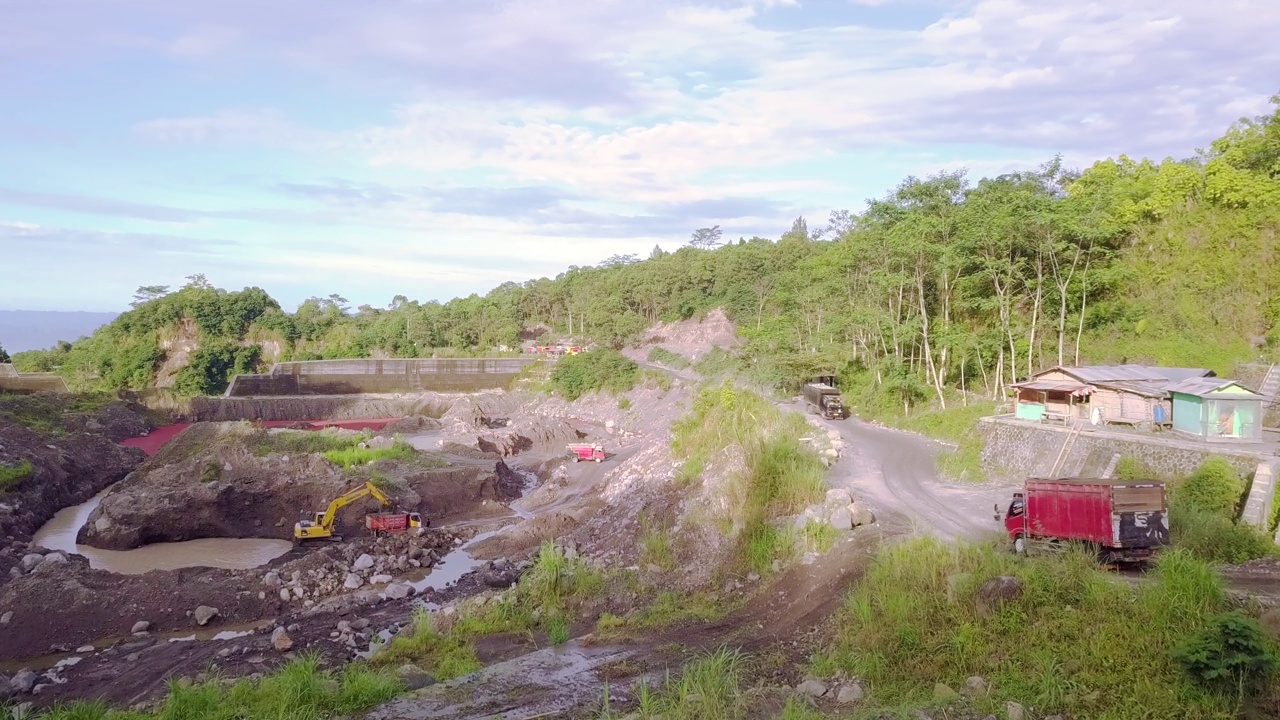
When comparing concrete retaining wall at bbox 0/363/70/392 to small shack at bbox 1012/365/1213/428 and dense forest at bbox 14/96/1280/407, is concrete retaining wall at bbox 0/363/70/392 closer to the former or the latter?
dense forest at bbox 14/96/1280/407

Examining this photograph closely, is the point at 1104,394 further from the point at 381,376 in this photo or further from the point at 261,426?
the point at 381,376

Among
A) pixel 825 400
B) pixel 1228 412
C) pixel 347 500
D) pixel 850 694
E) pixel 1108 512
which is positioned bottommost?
pixel 347 500

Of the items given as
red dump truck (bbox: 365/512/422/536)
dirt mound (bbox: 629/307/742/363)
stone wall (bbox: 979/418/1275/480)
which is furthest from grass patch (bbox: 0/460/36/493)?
dirt mound (bbox: 629/307/742/363)

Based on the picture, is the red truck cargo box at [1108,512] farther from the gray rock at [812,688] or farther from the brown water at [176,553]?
the brown water at [176,553]

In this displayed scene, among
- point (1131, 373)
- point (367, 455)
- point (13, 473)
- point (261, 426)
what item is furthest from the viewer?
point (261, 426)

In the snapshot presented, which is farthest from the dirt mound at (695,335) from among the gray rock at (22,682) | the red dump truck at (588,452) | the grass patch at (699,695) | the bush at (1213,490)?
the gray rock at (22,682)

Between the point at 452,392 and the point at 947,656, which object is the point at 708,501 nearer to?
the point at 947,656

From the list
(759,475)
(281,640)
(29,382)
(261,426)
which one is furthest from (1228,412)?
(29,382)

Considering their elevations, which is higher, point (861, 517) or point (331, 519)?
point (861, 517)
